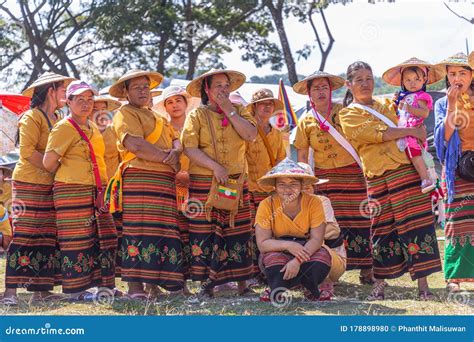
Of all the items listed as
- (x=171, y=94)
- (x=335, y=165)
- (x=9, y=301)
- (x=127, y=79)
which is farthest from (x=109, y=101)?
(x=335, y=165)

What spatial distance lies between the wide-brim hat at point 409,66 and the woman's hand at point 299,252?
62.9 inches

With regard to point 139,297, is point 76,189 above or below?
above

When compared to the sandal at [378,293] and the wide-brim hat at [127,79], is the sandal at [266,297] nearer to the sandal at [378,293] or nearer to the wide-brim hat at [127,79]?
the sandal at [378,293]

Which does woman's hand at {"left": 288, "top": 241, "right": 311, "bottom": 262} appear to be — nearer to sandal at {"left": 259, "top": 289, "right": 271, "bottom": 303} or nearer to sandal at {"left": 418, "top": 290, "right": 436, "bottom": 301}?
sandal at {"left": 259, "top": 289, "right": 271, "bottom": 303}

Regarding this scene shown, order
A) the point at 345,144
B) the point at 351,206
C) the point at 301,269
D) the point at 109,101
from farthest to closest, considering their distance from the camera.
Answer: the point at 109,101, the point at 351,206, the point at 345,144, the point at 301,269

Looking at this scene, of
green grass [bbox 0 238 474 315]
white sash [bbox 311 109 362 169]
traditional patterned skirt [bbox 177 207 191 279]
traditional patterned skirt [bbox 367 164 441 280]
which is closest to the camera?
green grass [bbox 0 238 474 315]

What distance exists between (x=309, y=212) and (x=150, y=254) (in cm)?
129

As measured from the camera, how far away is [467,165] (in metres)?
5.78

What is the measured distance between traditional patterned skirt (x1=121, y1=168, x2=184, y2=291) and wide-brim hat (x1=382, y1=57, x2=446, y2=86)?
1.97 m

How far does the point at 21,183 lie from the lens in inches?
237

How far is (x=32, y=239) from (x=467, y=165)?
358 cm

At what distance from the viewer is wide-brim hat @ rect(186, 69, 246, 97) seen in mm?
5918

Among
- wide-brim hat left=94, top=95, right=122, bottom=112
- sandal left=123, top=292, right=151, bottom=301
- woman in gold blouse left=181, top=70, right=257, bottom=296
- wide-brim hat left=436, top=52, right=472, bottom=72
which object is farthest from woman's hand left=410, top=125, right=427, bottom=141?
wide-brim hat left=94, top=95, right=122, bottom=112

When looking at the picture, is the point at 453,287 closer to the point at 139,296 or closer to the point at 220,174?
the point at 220,174
